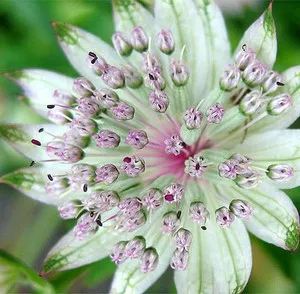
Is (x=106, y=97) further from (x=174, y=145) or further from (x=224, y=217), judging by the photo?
(x=224, y=217)

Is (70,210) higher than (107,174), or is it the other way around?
(107,174)

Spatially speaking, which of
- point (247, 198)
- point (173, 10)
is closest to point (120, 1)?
point (173, 10)

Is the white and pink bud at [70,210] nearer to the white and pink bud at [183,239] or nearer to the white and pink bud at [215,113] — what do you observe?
the white and pink bud at [183,239]

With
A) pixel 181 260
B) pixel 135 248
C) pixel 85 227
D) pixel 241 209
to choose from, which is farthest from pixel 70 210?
pixel 241 209

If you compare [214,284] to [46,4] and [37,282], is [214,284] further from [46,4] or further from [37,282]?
[46,4]

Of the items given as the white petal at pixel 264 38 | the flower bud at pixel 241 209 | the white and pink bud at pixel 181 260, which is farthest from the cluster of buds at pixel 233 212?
the white petal at pixel 264 38

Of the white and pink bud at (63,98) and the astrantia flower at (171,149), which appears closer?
the astrantia flower at (171,149)
